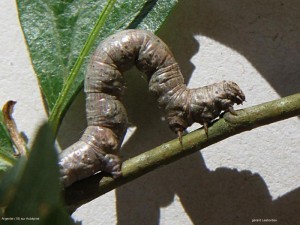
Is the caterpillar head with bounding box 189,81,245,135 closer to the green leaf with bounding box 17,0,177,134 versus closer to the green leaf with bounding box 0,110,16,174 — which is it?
the green leaf with bounding box 17,0,177,134

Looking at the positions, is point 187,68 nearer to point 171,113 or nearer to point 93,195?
point 171,113

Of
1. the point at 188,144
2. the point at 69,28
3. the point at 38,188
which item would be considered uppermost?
the point at 69,28

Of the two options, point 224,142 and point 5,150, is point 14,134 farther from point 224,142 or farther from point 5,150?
point 224,142

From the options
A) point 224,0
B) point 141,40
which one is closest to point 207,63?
point 224,0

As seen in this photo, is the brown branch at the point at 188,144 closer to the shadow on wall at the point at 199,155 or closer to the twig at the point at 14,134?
the twig at the point at 14,134

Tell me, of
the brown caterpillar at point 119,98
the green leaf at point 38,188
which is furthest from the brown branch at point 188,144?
the green leaf at point 38,188

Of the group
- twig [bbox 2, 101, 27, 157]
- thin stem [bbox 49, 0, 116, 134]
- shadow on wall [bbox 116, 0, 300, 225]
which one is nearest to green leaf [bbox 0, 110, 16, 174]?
twig [bbox 2, 101, 27, 157]

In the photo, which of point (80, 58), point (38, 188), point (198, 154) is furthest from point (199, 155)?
point (38, 188)
